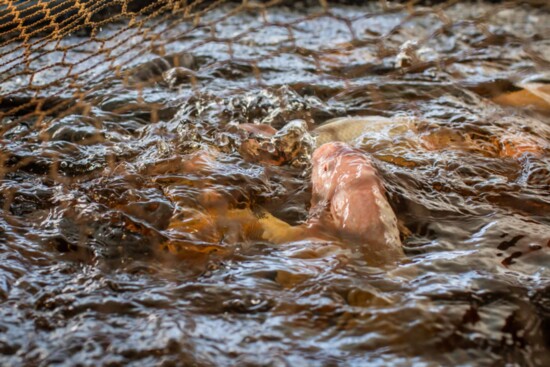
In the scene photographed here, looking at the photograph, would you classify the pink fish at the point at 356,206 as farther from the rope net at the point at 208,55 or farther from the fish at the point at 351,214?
the rope net at the point at 208,55

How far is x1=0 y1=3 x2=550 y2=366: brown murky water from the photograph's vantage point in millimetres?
1312

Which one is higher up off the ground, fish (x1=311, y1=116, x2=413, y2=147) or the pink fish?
the pink fish

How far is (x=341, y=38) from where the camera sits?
3910mm

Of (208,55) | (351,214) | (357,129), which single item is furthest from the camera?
(208,55)

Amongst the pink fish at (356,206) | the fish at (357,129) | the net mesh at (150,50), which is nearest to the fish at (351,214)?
the pink fish at (356,206)

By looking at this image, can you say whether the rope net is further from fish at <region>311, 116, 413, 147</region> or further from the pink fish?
the pink fish

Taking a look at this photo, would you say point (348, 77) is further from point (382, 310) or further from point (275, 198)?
point (382, 310)

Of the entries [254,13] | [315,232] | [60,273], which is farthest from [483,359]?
[254,13]

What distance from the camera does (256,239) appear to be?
1.75 meters

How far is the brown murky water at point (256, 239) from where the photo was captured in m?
1.31

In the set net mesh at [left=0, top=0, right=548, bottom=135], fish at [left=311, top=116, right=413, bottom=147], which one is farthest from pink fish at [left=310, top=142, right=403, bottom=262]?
net mesh at [left=0, top=0, right=548, bottom=135]

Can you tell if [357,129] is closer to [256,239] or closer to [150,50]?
[256,239]

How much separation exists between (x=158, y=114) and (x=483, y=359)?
2031 mm

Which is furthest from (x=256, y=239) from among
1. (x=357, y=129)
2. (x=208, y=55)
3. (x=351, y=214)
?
(x=208, y=55)
